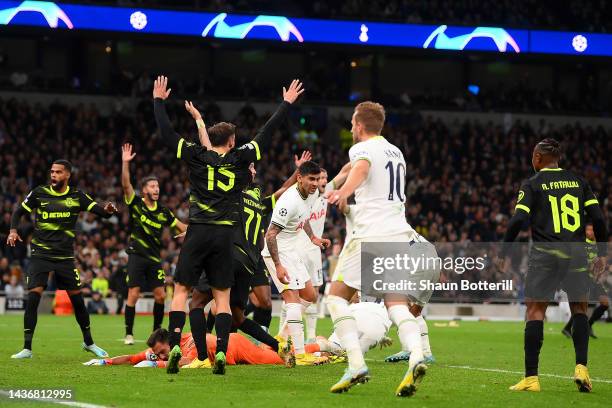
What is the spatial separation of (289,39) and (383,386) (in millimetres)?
26714

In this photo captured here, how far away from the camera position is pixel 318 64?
43.3m

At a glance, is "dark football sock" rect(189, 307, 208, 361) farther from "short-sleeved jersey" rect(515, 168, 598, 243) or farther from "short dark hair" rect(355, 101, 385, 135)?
"short-sleeved jersey" rect(515, 168, 598, 243)

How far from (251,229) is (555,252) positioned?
14.2ft

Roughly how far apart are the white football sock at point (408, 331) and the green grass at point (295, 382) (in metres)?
0.36

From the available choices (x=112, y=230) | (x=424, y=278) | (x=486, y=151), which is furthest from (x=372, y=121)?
(x=486, y=151)

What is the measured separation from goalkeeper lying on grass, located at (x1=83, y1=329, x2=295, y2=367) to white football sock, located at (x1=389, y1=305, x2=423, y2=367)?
2.72 meters

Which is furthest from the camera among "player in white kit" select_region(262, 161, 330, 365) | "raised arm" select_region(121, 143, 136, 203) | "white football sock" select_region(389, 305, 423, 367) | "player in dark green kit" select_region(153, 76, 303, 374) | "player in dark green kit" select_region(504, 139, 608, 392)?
"raised arm" select_region(121, 143, 136, 203)

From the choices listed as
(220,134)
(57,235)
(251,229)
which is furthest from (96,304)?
(220,134)

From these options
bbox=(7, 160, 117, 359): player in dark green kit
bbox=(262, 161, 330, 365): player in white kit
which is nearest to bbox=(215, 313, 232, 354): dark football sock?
bbox=(262, 161, 330, 365): player in white kit

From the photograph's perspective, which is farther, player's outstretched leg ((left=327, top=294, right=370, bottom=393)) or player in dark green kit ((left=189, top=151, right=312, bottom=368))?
player in dark green kit ((left=189, top=151, right=312, bottom=368))

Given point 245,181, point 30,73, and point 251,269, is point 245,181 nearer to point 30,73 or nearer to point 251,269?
point 251,269

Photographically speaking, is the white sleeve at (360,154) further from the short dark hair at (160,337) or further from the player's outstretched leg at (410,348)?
the short dark hair at (160,337)

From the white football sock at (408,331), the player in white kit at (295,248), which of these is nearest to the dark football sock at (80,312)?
the player in white kit at (295,248)

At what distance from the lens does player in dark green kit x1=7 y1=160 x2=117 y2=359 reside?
42.4 feet
